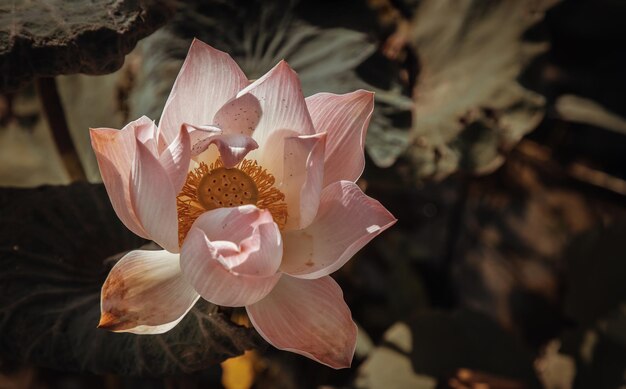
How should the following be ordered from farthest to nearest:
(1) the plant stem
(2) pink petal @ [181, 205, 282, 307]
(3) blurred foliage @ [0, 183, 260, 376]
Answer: (1) the plant stem → (3) blurred foliage @ [0, 183, 260, 376] → (2) pink petal @ [181, 205, 282, 307]

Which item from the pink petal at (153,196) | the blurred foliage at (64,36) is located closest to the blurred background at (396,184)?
the blurred foliage at (64,36)

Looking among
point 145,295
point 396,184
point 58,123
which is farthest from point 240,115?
point 396,184

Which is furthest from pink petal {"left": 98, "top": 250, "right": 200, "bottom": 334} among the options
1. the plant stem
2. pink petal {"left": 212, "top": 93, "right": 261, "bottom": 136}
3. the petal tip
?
the plant stem

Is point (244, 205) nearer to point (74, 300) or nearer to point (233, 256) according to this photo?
point (233, 256)

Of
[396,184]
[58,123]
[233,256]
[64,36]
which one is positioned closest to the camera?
[233,256]

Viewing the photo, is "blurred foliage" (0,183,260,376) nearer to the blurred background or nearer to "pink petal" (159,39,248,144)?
the blurred background

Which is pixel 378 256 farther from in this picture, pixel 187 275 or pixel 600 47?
pixel 187 275
